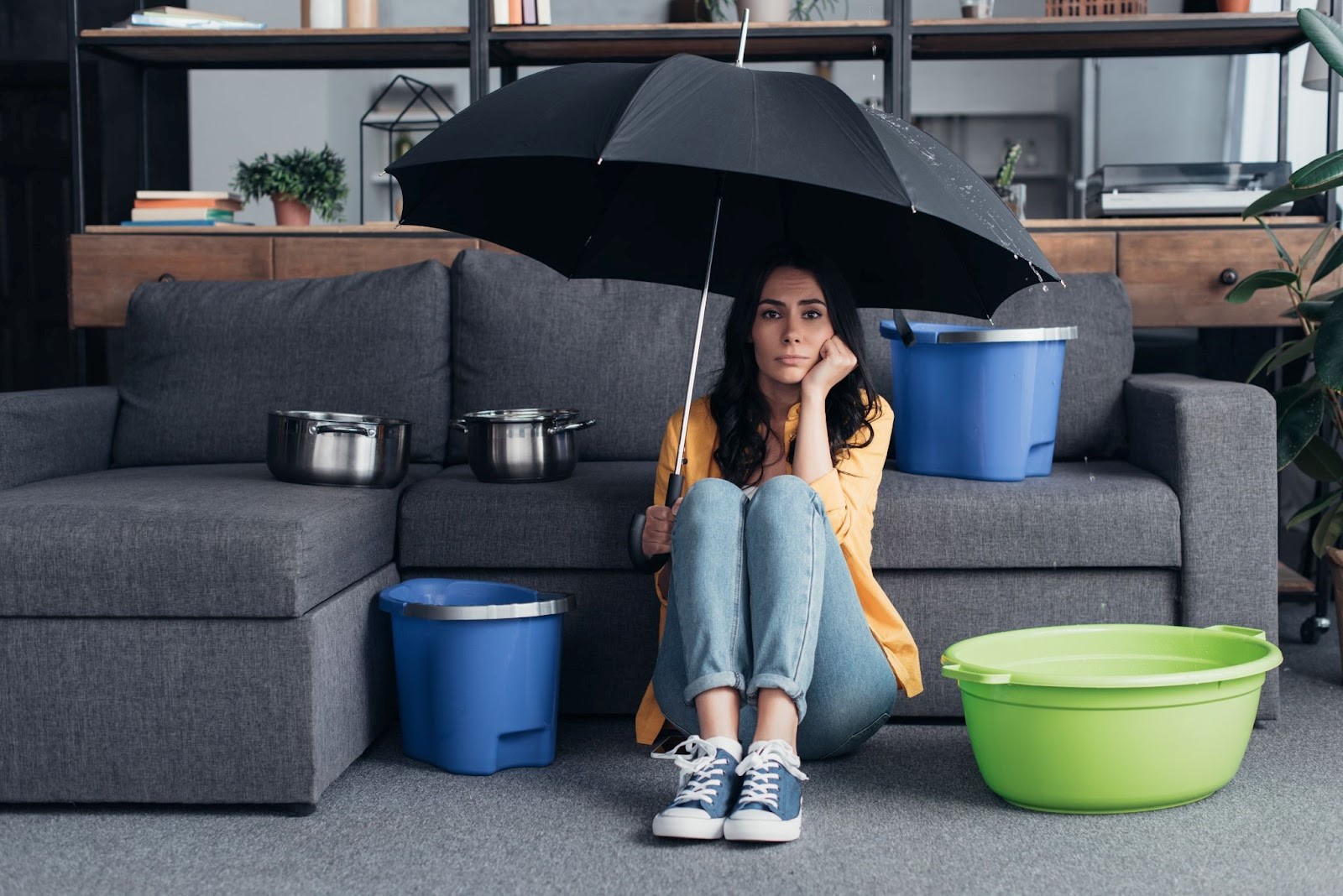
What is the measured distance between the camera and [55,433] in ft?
8.24

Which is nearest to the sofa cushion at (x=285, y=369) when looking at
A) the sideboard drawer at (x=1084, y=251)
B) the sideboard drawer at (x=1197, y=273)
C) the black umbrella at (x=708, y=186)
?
the black umbrella at (x=708, y=186)

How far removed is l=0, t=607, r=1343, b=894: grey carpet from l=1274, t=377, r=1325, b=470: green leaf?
716 millimetres

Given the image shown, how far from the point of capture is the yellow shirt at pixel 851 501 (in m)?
1.94

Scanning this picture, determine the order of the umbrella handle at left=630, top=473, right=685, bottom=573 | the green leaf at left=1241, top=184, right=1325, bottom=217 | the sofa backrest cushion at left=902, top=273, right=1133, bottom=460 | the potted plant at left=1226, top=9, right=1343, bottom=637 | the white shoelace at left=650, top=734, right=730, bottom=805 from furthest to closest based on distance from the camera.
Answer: the sofa backrest cushion at left=902, top=273, right=1133, bottom=460 < the green leaf at left=1241, top=184, right=1325, bottom=217 < the potted plant at left=1226, top=9, right=1343, bottom=637 < the umbrella handle at left=630, top=473, right=685, bottom=573 < the white shoelace at left=650, top=734, right=730, bottom=805

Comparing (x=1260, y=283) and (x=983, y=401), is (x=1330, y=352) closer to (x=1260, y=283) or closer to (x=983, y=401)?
(x=1260, y=283)

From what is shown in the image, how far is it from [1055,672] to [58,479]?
1783 millimetres

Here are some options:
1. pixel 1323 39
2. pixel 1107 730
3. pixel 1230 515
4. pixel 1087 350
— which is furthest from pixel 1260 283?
pixel 1107 730

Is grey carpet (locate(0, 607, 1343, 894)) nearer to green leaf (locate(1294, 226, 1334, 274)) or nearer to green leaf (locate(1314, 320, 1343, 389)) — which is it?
green leaf (locate(1314, 320, 1343, 389))

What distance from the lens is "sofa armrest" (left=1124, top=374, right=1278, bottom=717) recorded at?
218 cm

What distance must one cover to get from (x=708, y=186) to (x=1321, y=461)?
1538 millimetres

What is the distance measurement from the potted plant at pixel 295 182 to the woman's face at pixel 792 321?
1873mm

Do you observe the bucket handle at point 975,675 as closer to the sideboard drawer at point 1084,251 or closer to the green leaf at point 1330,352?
the green leaf at point 1330,352

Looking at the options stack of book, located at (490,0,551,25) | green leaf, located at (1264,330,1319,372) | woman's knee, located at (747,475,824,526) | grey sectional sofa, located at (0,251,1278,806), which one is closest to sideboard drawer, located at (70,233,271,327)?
grey sectional sofa, located at (0,251,1278,806)

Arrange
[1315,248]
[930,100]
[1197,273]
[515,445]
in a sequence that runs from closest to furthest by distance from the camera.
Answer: [515,445]
[1315,248]
[1197,273]
[930,100]
